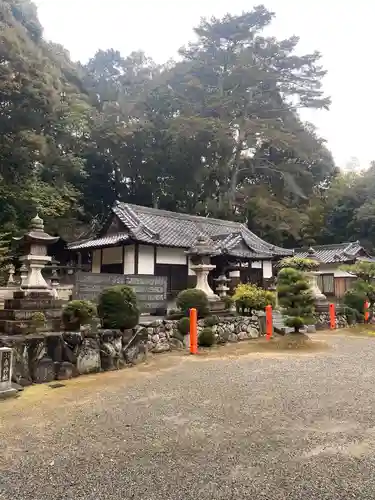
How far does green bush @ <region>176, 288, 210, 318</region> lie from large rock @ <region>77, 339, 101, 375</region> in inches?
148

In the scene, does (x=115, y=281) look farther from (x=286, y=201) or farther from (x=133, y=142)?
(x=286, y=201)

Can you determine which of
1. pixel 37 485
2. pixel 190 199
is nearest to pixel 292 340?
pixel 37 485

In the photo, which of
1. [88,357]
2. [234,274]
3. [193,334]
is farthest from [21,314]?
[234,274]

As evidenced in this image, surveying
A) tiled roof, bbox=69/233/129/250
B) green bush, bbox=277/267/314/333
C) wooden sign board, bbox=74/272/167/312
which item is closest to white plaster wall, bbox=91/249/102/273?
tiled roof, bbox=69/233/129/250

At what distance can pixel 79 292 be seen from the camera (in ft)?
33.6

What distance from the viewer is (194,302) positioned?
11.1m

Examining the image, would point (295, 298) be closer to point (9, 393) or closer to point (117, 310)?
point (117, 310)

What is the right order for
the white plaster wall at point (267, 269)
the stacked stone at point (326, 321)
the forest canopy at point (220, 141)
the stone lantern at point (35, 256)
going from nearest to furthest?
the stone lantern at point (35, 256)
the stacked stone at point (326, 321)
the white plaster wall at point (267, 269)
the forest canopy at point (220, 141)

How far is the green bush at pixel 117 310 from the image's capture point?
27.4 feet

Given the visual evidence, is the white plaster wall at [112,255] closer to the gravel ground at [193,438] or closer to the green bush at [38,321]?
the green bush at [38,321]

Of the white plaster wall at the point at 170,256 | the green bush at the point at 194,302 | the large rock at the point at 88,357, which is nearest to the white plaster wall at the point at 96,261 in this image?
the white plaster wall at the point at 170,256

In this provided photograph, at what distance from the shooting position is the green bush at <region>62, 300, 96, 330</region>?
7.84 meters

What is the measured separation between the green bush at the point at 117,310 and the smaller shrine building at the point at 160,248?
8288mm

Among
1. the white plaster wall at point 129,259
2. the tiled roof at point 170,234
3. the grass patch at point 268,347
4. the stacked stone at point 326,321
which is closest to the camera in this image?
the grass patch at point 268,347
